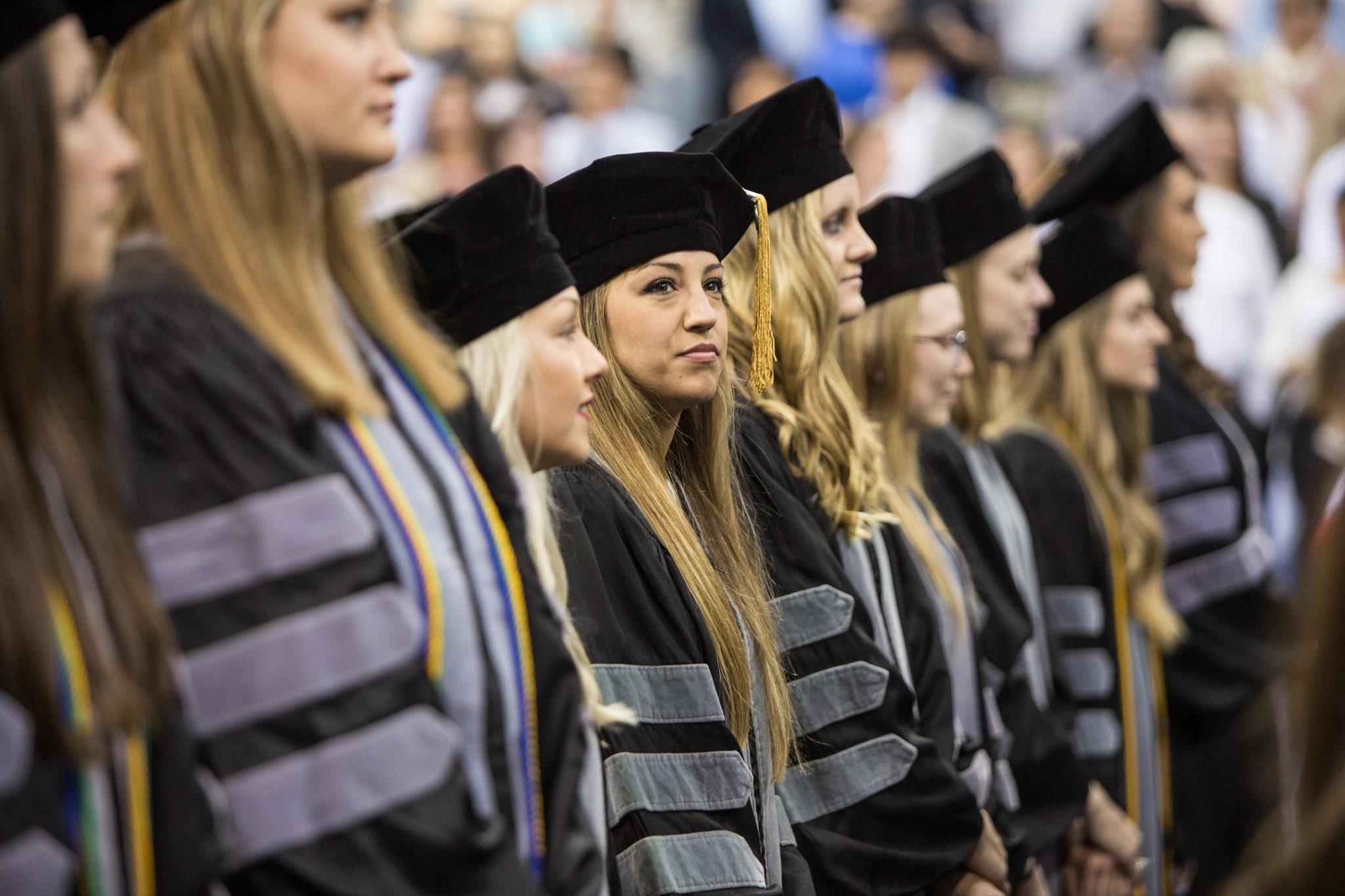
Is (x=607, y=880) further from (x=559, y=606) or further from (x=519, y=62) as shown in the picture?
(x=519, y=62)

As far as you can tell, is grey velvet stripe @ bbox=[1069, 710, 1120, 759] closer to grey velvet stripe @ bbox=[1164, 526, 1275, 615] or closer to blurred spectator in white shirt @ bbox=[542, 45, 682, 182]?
grey velvet stripe @ bbox=[1164, 526, 1275, 615]

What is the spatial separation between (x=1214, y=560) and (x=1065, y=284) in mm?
1062

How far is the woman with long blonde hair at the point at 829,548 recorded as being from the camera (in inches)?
147

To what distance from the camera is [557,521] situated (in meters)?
3.13

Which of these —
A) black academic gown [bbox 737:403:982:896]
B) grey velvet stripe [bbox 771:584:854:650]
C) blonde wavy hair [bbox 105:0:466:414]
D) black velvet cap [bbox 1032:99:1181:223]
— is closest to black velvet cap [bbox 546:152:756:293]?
black academic gown [bbox 737:403:982:896]

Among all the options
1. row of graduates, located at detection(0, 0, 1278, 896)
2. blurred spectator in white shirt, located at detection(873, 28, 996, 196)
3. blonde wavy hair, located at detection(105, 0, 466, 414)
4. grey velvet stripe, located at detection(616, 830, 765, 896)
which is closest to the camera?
row of graduates, located at detection(0, 0, 1278, 896)

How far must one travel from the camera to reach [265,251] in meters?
2.15

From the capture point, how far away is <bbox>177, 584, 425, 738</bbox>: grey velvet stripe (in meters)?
1.95

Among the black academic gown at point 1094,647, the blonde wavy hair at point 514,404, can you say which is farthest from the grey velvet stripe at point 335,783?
the black academic gown at point 1094,647

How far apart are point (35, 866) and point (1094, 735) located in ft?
12.8

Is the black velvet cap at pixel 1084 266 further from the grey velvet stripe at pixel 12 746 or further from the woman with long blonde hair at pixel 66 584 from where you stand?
the grey velvet stripe at pixel 12 746

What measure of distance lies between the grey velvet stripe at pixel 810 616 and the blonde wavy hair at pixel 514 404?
889 millimetres

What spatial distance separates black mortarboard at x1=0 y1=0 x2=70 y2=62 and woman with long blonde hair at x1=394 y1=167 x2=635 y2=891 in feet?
3.35

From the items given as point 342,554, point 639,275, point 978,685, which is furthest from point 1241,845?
point 342,554
